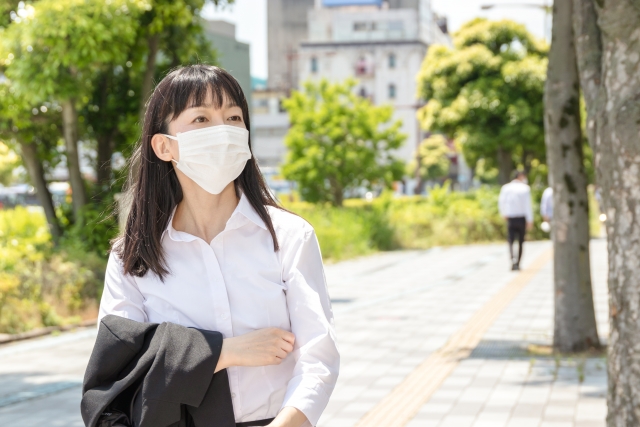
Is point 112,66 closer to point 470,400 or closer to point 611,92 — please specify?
point 470,400

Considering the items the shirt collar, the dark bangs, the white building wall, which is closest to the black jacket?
the shirt collar

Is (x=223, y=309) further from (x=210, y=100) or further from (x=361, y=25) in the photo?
(x=361, y=25)

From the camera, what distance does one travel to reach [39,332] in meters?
10.3

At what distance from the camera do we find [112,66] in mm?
13828

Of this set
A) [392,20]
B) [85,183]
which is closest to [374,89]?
[392,20]

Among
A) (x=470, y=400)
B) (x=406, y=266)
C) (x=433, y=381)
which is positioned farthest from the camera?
(x=406, y=266)

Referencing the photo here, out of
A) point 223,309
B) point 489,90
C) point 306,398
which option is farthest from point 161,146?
point 489,90

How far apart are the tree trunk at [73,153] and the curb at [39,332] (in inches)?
115

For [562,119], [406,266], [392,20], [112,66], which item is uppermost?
[392,20]

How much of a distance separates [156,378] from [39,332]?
8.66 m

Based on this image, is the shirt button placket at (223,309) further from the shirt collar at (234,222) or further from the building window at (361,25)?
the building window at (361,25)

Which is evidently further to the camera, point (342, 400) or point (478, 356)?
point (478, 356)

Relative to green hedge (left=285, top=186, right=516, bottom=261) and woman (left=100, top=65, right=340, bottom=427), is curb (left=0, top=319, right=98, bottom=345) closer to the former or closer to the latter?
woman (left=100, top=65, right=340, bottom=427)

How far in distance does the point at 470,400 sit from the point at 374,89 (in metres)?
76.7
